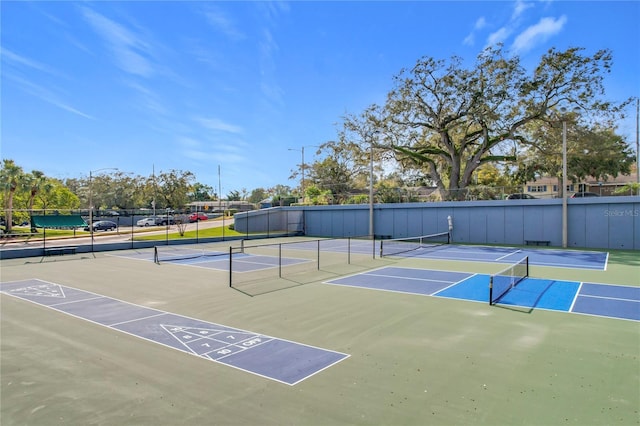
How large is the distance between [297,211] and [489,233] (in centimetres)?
2244

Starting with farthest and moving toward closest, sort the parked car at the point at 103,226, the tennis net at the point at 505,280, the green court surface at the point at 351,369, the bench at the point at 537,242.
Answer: the parked car at the point at 103,226 < the bench at the point at 537,242 < the tennis net at the point at 505,280 < the green court surface at the point at 351,369

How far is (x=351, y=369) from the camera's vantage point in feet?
22.6

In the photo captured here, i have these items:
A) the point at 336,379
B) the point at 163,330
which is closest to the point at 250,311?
the point at 163,330

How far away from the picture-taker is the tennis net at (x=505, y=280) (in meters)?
12.4

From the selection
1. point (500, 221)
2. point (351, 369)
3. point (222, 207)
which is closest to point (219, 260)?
point (351, 369)

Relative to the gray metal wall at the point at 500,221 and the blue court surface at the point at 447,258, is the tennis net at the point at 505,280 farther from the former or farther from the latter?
the gray metal wall at the point at 500,221

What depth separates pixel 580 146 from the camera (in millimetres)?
34812

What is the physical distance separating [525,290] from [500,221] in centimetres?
2087

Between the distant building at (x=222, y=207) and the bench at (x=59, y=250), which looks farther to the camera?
the distant building at (x=222, y=207)

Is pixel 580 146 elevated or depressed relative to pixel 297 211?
elevated

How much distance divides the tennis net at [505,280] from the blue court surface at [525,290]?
186 millimetres

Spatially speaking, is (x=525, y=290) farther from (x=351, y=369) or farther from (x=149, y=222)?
(x=149, y=222)

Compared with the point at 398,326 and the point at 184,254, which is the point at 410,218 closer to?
the point at 184,254

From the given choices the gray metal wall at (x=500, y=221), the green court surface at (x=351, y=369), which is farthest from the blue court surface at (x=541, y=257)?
the green court surface at (x=351, y=369)
